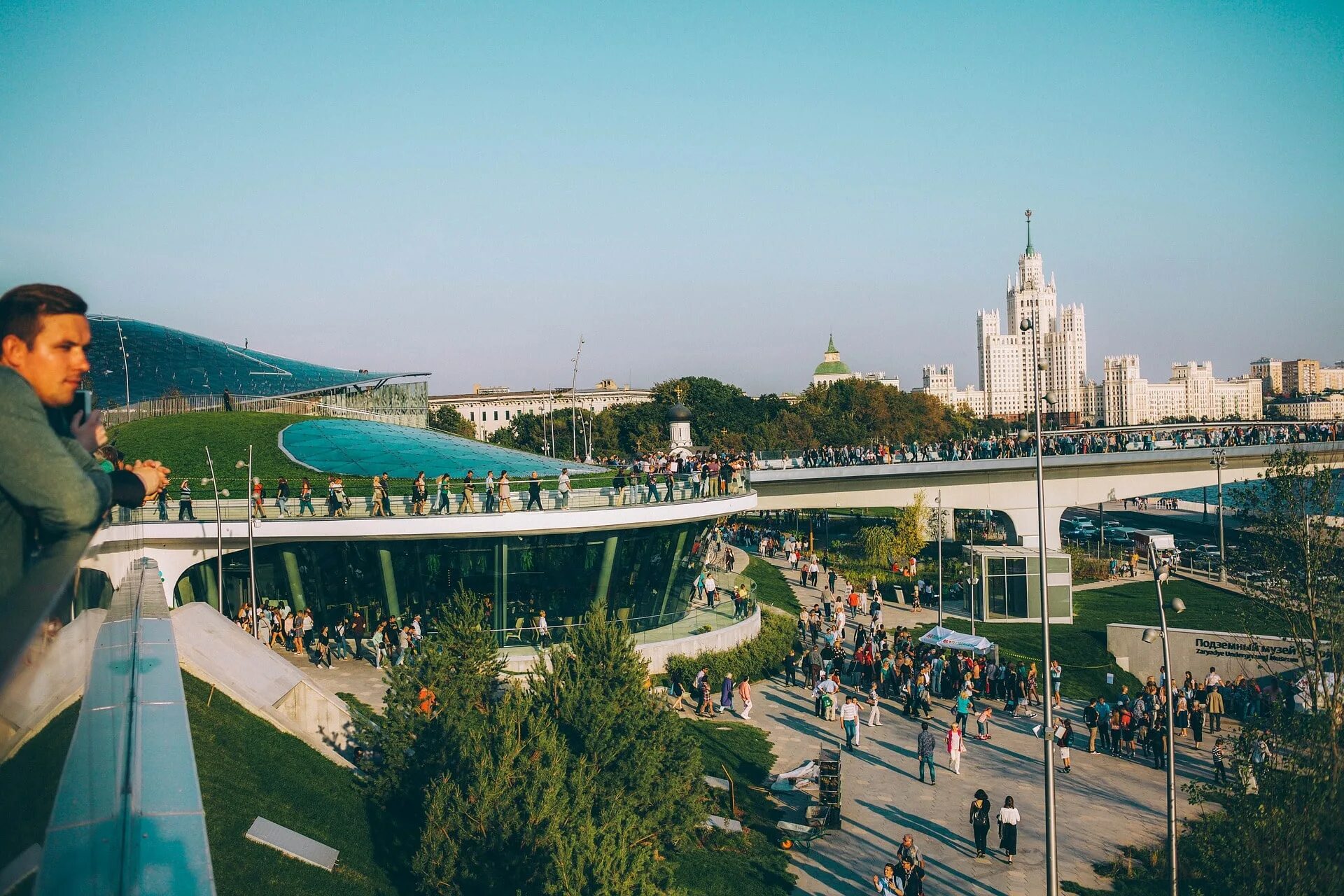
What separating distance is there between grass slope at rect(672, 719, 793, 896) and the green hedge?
4878 millimetres

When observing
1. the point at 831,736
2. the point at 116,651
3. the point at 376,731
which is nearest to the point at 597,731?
the point at 376,731

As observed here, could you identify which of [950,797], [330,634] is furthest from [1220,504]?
[330,634]

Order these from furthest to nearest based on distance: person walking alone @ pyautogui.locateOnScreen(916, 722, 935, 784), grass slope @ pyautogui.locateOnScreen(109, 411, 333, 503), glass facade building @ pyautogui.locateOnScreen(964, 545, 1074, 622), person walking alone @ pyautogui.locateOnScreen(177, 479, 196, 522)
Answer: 1. glass facade building @ pyautogui.locateOnScreen(964, 545, 1074, 622)
2. grass slope @ pyautogui.locateOnScreen(109, 411, 333, 503)
3. person walking alone @ pyautogui.locateOnScreen(177, 479, 196, 522)
4. person walking alone @ pyautogui.locateOnScreen(916, 722, 935, 784)

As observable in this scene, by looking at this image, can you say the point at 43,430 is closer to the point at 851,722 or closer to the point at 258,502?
the point at 851,722

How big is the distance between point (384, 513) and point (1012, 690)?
17.9 m

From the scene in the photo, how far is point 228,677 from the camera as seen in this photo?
53.7 feet

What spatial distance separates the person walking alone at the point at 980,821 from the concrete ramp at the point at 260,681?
1075 cm

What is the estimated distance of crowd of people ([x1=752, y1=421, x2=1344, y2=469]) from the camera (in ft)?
158

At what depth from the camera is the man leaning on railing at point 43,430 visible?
1.53 meters

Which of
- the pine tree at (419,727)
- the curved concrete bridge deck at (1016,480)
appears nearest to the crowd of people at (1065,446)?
the curved concrete bridge deck at (1016,480)

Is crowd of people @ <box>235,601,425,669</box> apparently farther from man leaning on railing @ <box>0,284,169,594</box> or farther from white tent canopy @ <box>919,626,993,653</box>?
man leaning on railing @ <box>0,284,169,594</box>

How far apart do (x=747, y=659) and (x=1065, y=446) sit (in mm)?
28546

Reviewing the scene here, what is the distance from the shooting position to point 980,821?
57.6ft

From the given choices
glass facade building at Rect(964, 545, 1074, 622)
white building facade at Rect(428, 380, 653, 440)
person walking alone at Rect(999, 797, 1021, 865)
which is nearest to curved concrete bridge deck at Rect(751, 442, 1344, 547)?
glass facade building at Rect(964, 545, 1074, 622)
